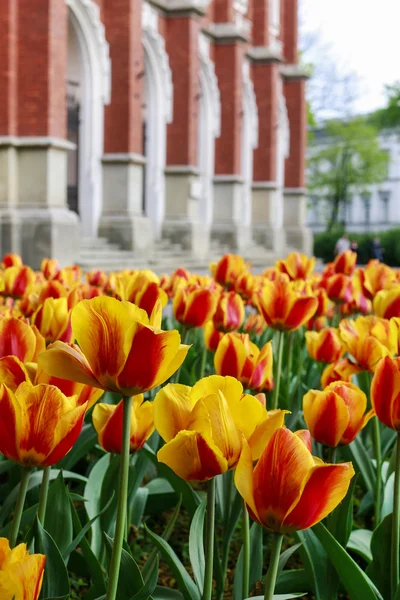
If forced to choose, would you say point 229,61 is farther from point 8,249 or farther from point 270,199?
point 8,249

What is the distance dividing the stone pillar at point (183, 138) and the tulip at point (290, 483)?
67.4 ft

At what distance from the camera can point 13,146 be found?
49.9 ft

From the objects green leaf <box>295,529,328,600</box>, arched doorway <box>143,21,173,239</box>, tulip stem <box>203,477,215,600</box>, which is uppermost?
arched doorway <box>143,21,173,239</box>

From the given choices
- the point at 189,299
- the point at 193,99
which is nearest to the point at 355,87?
the point at 193,99

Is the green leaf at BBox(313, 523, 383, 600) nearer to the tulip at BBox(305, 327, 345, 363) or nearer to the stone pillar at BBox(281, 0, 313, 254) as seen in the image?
the tulip at BBox(305, 327, 345, 363)

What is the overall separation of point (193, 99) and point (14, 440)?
2139 centimetres

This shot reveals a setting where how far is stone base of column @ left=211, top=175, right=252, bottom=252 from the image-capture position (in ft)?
82.9

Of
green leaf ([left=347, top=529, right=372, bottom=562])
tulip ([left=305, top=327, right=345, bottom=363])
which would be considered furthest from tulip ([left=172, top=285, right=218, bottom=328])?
green leaf ([left=347, top=529, right=372, bottom=562])

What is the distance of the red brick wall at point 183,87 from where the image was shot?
71.5 feet

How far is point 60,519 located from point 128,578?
31 cm

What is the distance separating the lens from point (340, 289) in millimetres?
3688

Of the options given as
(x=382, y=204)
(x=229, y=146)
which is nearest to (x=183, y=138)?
(x=229, y=146)

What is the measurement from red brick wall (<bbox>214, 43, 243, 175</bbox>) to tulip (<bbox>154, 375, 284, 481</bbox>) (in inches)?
960

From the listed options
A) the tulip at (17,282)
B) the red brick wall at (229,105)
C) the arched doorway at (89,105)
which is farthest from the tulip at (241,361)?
the red brick wall at (229,105)
